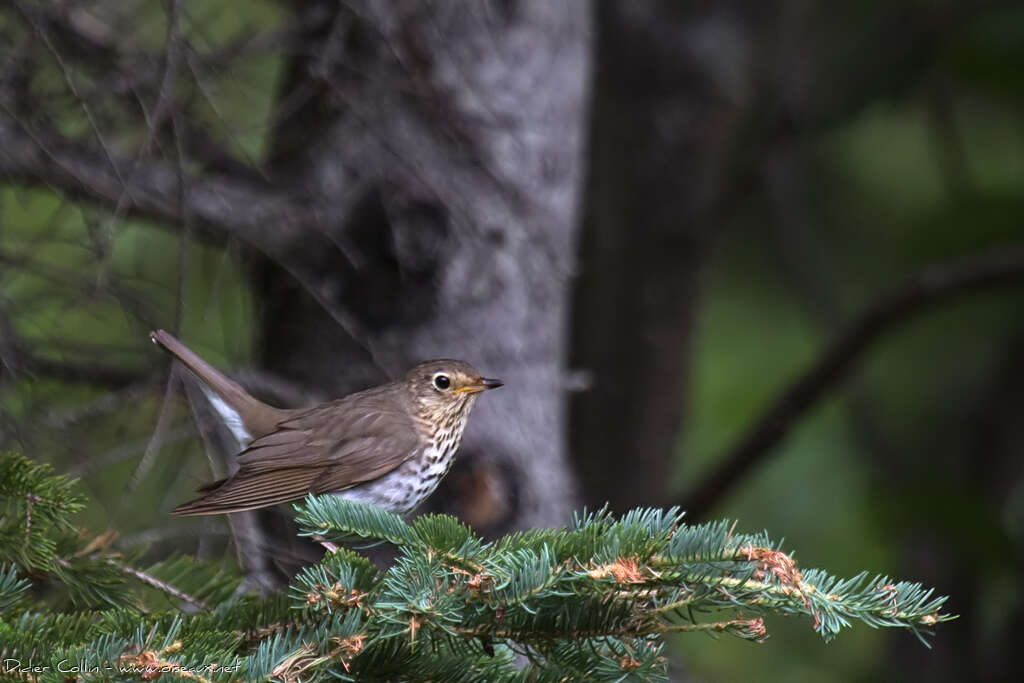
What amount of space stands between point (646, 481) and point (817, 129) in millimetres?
2063

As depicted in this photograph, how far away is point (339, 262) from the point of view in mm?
4691

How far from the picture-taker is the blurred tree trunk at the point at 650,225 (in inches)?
240

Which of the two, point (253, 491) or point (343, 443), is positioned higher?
point (343, 443)

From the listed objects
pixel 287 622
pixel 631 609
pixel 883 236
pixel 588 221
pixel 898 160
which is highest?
pixel 898 160

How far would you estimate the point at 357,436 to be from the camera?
3432 mm

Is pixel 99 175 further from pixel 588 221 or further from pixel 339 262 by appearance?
pixel 588 221

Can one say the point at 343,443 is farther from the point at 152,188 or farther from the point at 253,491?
the point at 152,188

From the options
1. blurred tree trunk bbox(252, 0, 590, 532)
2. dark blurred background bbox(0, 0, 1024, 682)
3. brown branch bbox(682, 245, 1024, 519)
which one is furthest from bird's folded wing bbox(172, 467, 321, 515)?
brown branch bbox(682, 245, 1024, 519)

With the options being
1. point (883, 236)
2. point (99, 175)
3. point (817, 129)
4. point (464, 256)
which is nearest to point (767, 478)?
point (883, 236)

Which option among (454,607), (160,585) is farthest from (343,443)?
(454,607)

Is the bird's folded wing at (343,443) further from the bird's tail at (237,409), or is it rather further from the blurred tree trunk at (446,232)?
the blurred tree trunk at (446,232)

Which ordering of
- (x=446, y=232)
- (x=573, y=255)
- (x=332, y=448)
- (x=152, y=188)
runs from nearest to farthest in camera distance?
(x=332, y=448) → (x=152, y=188) → (x=446, y=232) → (x=573, y=255)

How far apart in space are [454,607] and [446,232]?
9.08 feet

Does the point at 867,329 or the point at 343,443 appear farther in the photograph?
the point at 867,329
